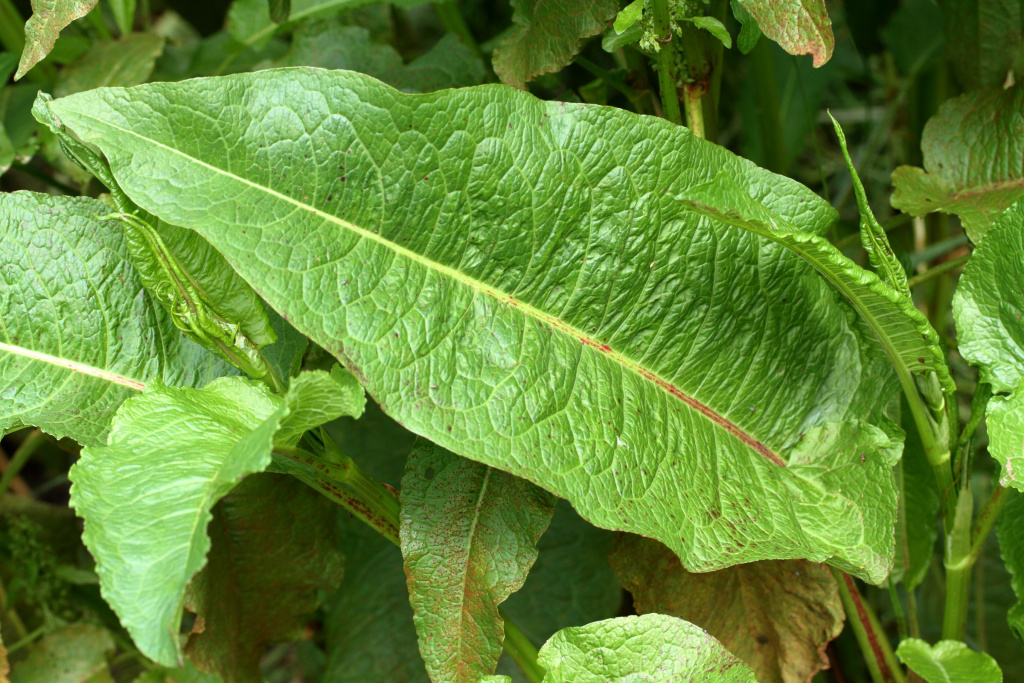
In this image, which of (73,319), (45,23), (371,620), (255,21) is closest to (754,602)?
(371,620)

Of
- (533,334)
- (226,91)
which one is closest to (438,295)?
(533,334)

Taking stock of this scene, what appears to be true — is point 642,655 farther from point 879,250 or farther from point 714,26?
point 714,26

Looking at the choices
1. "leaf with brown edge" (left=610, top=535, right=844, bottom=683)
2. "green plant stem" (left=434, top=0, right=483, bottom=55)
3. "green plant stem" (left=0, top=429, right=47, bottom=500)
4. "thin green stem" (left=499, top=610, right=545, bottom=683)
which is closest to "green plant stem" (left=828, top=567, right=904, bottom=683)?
"leaf with brown edge" (left=610, top=535, right=844, bottom=683)

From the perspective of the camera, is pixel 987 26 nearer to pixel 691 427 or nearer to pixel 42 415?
pixel 691 427

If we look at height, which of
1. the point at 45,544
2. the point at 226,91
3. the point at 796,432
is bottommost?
the point at 45,544

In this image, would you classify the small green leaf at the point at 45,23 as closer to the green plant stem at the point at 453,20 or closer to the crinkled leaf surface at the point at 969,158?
the green plant stem at the point at 453,20

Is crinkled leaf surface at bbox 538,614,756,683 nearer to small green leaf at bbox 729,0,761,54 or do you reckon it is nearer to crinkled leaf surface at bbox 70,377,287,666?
crinkled leaf surface at bbox 70,377,287,666
